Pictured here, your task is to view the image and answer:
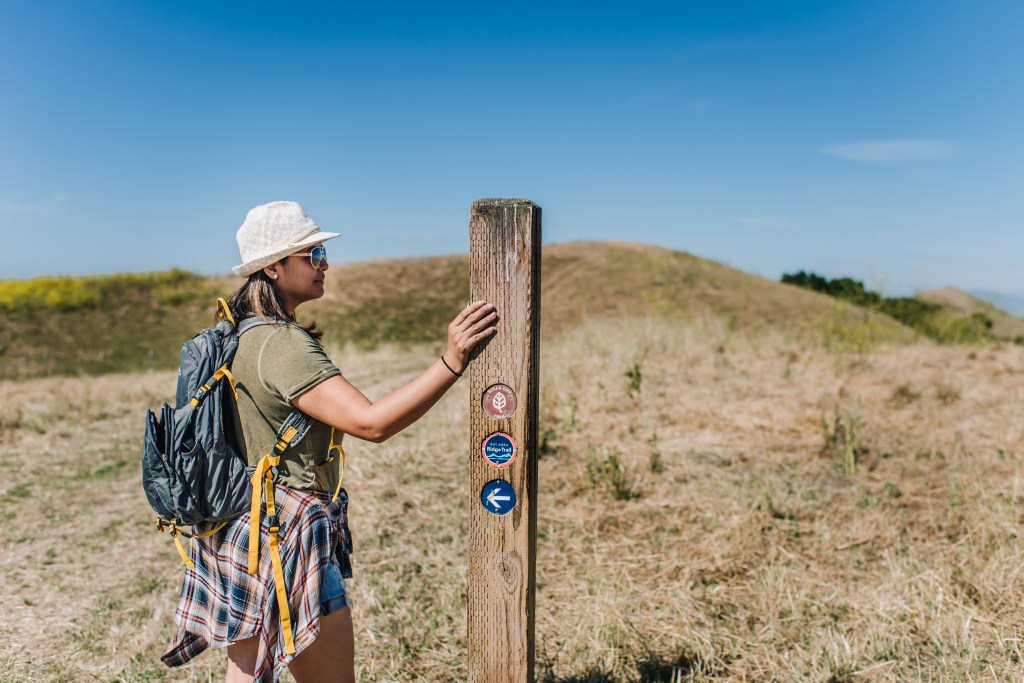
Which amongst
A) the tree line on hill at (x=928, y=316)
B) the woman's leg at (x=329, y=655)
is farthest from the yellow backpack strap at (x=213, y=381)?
the tree line on hill at (x=928, y=316)

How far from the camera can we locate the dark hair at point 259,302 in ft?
6.52

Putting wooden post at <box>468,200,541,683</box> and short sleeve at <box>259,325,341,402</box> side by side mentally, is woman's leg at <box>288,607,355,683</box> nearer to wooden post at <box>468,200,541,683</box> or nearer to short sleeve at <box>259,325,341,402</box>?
wooden post at <box>468,200,541,683</box>

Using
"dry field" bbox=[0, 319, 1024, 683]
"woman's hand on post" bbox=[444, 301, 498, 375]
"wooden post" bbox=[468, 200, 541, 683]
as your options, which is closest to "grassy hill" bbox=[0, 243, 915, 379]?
"dry field" bbox=[0, 319, 1024, 683]

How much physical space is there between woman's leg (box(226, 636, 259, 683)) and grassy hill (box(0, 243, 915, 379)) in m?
22.7

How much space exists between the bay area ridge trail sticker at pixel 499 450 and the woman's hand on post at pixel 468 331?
0.77 ft

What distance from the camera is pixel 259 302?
2.00m

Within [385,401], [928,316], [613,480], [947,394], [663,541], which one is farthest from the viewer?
[928,316]

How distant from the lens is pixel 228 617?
1980 millimetres

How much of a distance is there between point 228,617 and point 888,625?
3.02m

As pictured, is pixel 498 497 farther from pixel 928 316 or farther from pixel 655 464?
pixel 928 316

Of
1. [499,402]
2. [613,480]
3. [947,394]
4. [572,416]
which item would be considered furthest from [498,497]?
[947,394]

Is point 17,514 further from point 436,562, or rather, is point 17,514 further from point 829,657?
point 829,657

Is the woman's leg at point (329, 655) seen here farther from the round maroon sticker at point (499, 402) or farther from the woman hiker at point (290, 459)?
the round maroon sticker at point (499, 402)

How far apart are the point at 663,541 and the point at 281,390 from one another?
339 cm
